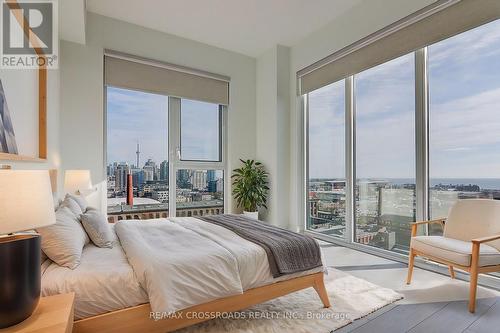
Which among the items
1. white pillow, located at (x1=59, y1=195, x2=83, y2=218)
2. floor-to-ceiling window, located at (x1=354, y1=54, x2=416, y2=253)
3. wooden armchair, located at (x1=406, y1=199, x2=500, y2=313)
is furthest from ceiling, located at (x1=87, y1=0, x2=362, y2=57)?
wooden armchair, located at (x1=406, y1=199, x2=500, y2=313)

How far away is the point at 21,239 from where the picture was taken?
97cm

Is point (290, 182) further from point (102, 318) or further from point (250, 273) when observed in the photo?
point (102, 318)

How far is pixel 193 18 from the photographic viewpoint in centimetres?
409

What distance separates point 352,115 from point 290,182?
1.62m

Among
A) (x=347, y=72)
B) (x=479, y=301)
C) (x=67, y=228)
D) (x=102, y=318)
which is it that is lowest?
(x=479, y=301)

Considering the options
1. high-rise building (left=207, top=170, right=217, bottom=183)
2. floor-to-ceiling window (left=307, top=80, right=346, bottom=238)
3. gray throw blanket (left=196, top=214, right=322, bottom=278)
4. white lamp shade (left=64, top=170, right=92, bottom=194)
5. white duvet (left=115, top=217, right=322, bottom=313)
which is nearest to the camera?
white duvet (left=115, top=217, right=322, bottom=313)

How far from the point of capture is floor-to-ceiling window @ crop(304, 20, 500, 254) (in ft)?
9.18

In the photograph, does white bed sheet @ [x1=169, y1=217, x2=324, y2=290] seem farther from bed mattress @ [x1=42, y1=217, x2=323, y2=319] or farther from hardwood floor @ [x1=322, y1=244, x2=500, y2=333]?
hardwood floor @ [x1=322, y1=244, x2=500, y2=333]

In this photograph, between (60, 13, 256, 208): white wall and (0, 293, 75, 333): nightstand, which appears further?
(60, 13, 256, 208): white wall

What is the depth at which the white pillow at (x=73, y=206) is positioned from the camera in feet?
7.12

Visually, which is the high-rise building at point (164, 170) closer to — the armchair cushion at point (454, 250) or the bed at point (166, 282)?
the bed at point (166, 282)

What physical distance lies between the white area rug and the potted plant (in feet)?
7.83

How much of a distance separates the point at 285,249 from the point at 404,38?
118 inches

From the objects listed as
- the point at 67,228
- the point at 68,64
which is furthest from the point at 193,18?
the point at 67,228
